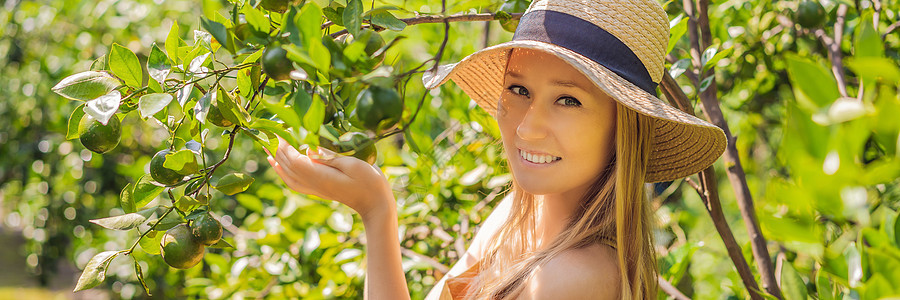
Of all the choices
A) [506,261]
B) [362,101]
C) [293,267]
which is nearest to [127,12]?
[293,267]

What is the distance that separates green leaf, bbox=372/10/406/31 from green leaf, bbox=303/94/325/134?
0.20 meters

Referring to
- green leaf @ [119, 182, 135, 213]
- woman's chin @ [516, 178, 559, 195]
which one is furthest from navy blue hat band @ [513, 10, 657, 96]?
green leaf @ [119, 182, 135, 213]

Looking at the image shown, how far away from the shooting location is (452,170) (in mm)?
1920

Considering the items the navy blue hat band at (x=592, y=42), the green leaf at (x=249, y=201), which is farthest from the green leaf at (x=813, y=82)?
the green leaf at (x=249, y=201)

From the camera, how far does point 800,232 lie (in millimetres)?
509

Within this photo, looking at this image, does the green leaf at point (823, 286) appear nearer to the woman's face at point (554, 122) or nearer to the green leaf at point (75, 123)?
the woman's face at point (554, 122)

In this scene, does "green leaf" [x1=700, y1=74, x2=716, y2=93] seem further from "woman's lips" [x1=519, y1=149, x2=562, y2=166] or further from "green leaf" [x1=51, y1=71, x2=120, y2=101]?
"green leaf" [x1=51, y1=71, x2=120, y2=101]

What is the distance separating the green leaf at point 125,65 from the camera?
892 mm

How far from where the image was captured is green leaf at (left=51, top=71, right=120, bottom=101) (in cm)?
85

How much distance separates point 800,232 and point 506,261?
0.90 metres

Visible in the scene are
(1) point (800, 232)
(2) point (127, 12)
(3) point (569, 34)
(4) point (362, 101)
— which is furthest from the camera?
(2) point (127, 12)

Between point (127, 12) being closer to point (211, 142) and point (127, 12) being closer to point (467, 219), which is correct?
point (211, 142)

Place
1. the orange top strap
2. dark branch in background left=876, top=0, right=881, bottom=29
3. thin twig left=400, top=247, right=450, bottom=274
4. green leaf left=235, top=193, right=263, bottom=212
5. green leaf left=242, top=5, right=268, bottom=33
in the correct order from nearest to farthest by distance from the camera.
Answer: green leaf left=242, top=5, right=268, bottom=33, the orange top strap, dark branch in background left=876, top=0, right=881, bottom=29, thin twig left=400, top=247, right=450, bottom=274, green leaf left=235, top=193, right=263, bottom=212

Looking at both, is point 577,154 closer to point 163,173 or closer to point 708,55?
point 708,55
